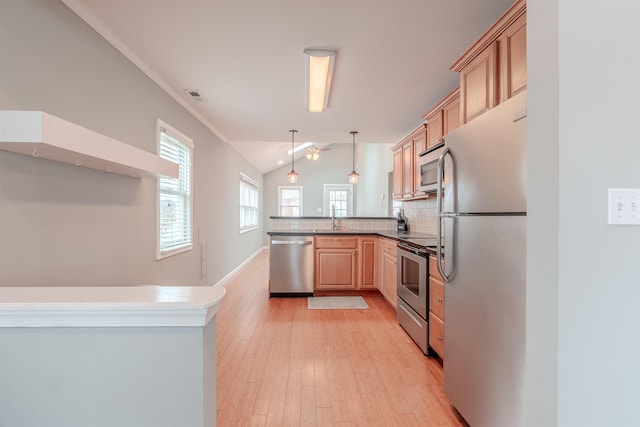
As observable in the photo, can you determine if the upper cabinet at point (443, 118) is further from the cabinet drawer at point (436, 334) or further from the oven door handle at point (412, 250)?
the cabinet drawer at point (436, 334)

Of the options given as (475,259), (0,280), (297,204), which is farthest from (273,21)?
(297,204)

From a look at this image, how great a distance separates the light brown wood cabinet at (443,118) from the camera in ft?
8.98

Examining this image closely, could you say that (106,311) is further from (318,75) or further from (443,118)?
(443,118)

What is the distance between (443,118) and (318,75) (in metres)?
1.34

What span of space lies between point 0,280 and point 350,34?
239 cm

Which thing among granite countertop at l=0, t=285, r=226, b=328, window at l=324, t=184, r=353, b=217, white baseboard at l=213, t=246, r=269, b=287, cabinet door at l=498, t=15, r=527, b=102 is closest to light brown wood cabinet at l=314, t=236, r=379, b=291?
white baseboard at l=213, t=246, r=269, b=287

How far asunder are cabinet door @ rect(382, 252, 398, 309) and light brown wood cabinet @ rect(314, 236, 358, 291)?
53cm

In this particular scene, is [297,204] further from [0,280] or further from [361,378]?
[0,280]

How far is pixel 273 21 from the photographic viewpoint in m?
1.93

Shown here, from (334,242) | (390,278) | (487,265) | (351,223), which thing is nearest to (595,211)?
(487,265)

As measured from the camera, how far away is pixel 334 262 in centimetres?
438

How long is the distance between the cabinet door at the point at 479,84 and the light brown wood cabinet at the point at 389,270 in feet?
6.02

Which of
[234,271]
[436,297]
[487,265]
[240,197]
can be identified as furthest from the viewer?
[240,197]

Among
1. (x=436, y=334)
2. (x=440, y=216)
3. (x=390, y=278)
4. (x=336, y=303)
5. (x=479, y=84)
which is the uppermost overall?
(x=479, y=84)
